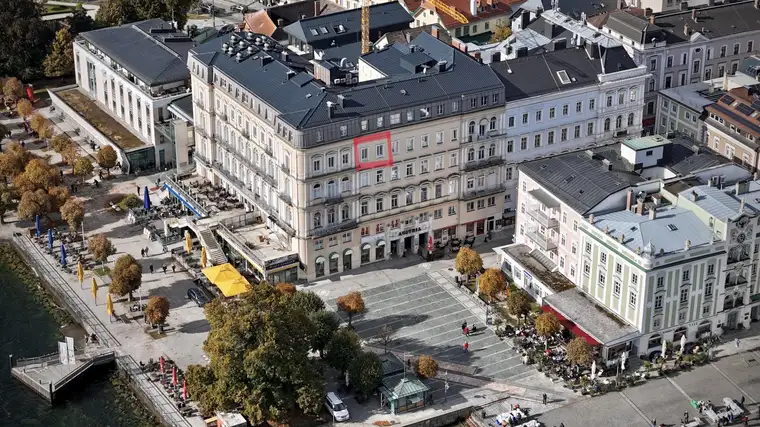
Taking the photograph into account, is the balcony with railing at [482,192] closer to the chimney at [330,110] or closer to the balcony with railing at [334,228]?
the balcony with railing at [334,228]

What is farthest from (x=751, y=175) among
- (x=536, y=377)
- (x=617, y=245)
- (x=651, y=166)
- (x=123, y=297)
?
(x=123, y=297)

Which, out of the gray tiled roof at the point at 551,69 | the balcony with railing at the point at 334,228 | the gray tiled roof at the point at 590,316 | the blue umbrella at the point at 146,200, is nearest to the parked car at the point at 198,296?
the balcony with railing at the point at 334,228

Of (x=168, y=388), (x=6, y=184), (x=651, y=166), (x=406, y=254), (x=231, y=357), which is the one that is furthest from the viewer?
(x=6, y=184)

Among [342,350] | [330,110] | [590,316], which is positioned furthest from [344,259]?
[590,316]

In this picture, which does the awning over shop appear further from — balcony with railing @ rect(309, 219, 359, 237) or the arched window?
the arched window

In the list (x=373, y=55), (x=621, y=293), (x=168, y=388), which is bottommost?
(x=168, y=388)

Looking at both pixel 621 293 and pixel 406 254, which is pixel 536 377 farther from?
pixel 406 254

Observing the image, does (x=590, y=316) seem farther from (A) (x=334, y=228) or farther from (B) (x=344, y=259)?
(A) (x=334, y=228)
